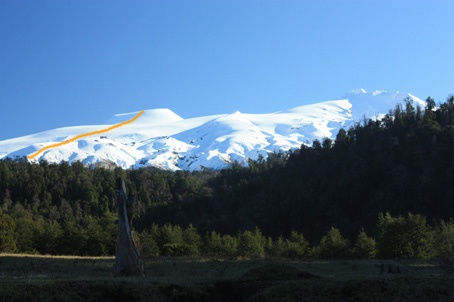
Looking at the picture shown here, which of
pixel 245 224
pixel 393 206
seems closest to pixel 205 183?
pixel 245 224

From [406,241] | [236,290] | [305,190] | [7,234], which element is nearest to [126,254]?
[236,290]

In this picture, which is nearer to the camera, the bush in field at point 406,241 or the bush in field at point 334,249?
the bush in field at point 406,241

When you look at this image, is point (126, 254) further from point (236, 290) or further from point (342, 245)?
point (342, 245)

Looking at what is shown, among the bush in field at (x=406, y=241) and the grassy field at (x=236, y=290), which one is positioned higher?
the grassy field at (x=236, y=290)

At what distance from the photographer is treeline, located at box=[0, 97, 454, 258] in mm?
105750

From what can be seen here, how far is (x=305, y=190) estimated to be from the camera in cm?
12019

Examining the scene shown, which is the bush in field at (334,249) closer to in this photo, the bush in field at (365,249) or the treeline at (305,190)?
the bush in field at (365,249)

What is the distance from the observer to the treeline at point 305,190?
105750 millimetres

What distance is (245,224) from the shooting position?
385 ft

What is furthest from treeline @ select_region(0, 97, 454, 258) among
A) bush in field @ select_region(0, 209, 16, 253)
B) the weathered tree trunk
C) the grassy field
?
the grassy field

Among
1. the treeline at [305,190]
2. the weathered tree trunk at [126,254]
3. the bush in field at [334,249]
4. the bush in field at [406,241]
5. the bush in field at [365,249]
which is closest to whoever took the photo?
the weathered tree trunk at [126,254]

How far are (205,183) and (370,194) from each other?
58698 millimetres

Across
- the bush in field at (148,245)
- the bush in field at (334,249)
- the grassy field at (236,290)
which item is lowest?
the bush in field at (334,249)

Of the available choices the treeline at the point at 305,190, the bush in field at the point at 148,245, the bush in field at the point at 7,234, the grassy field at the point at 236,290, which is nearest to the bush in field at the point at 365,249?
the bush in field at the point at 148,245
